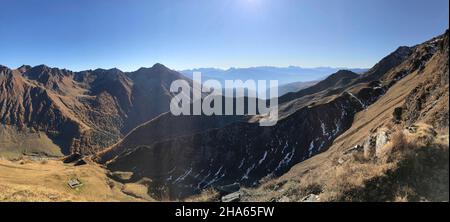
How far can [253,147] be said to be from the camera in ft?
479

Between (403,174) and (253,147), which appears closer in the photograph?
(403,174)

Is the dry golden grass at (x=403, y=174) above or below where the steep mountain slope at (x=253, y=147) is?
above

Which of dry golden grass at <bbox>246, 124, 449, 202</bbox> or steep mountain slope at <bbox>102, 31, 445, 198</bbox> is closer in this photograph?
dry golden grass at <bbox>246, 124, 449, 202</bbox>

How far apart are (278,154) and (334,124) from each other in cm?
2308

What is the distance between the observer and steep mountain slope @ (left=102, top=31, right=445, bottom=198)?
12581 cm

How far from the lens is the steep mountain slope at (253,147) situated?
125812 mm

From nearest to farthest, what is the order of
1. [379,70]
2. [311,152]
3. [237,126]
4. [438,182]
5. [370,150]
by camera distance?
[438,182] < [370,150] < [311,152] < [237,126] < [379,70]

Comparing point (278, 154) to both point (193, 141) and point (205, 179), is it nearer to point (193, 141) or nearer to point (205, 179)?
point (205, 179)

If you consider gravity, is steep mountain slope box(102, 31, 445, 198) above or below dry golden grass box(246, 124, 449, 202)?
below

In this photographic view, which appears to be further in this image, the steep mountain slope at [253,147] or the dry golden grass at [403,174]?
the steep mountain slope at [253,147]
